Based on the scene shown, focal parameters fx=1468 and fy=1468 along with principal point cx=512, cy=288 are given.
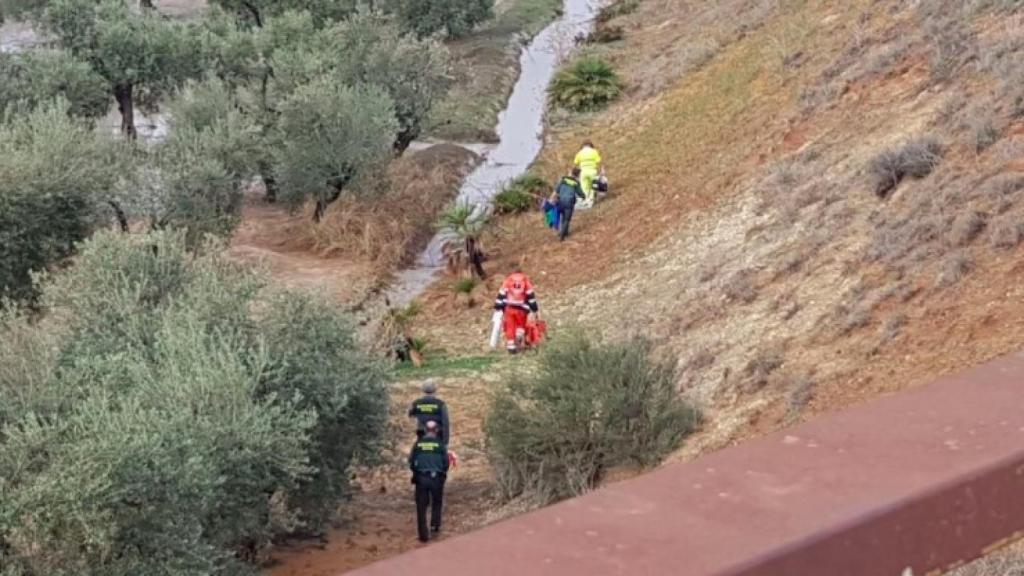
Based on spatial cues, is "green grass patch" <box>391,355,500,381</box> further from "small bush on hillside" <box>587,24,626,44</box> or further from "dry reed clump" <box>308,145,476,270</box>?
"small bush on hillside" <box>587,24,626,44</box>

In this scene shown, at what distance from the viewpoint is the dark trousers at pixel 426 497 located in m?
13.9

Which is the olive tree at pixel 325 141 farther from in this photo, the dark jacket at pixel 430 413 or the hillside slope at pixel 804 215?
the dark jacket at pixel 430 413

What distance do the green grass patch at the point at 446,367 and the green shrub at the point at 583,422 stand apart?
506 cm

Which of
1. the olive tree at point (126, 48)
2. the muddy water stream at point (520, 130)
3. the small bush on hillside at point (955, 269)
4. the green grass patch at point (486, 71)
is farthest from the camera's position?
the green grass patch at point (486, 71)

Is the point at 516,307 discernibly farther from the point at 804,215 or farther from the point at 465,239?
the point at 465,239

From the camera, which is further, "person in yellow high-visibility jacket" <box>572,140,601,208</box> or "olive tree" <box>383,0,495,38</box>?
"olive tree" <box>383,0,495,38</box>

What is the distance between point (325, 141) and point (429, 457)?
14.8 m

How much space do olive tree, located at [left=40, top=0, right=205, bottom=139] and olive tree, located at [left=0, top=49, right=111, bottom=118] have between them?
827 millimetres

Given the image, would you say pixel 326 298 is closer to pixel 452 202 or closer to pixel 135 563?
pixel 135 563

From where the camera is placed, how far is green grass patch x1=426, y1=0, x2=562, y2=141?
36250 millimetres

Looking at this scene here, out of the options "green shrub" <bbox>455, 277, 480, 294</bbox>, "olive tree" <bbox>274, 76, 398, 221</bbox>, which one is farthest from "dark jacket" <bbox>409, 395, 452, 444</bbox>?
"olive tree" <bbox>274, 76, 398, 221</bbox>

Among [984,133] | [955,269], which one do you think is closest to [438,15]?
[984,133]

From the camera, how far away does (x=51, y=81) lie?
3044cm

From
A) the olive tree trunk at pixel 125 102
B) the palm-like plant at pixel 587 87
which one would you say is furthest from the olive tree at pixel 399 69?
the olive tree trunk at pixel 125 102
